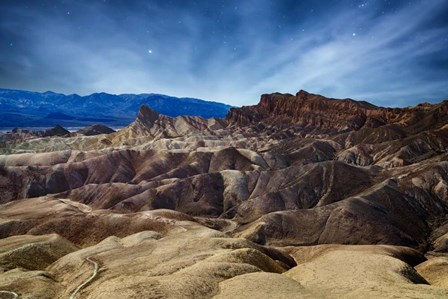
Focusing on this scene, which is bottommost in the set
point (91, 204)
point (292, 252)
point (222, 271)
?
point (91, 204)

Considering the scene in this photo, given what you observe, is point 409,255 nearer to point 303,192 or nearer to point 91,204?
point 303,192

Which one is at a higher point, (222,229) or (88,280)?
(88,280)

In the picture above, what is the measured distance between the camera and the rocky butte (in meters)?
38.3

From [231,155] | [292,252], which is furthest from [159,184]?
[292,252]

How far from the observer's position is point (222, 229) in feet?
370

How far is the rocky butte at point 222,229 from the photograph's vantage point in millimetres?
38281

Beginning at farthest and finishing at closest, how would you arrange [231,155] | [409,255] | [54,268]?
[231,155], [409,255], [54,268]

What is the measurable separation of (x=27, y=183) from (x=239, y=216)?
10105 cm

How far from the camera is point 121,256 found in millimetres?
54781

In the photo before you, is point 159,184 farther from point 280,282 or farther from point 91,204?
point 280,282

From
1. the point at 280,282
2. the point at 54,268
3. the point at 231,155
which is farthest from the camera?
the point at 231,155

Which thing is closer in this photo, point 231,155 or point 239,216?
point 239,216

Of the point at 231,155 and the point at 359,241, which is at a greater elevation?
the point at 231,155

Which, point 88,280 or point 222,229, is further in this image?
point 222,229
